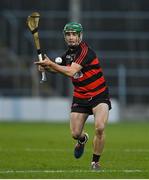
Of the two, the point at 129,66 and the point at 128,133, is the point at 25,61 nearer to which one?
the point at 129,66

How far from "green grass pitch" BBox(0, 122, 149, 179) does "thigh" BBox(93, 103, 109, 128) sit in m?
0.74

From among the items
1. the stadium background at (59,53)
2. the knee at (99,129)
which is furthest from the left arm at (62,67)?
the stadium background at (59,53)

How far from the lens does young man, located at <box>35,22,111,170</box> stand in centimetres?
1231

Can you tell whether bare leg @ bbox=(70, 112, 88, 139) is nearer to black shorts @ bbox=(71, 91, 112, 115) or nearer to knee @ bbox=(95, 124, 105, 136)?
black shorts @ bbox=(71, 91, 112, 115)

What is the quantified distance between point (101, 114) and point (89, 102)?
0.38 metres

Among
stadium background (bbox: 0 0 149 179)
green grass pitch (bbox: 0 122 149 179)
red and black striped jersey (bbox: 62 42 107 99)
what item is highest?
red and black striped jersey (bbox: 62 42 107 99)

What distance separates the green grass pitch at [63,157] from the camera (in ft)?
38.1

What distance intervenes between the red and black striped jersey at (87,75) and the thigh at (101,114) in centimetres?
24

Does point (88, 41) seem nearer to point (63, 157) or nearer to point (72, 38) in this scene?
point (63, 157)

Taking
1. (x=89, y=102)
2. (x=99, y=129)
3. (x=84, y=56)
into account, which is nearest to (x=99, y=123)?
(x=99, y=129)

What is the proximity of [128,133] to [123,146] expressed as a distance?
6.34 metres

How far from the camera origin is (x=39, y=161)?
1416 cm

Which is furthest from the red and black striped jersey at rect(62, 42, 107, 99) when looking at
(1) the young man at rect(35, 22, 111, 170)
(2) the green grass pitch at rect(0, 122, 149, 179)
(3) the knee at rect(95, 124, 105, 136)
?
(2) the green grass pitch at rect(0, 122, 149, 179)

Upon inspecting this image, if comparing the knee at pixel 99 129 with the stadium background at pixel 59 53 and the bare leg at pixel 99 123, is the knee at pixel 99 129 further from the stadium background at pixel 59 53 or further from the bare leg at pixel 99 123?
the stadium background at pixel 59 53
